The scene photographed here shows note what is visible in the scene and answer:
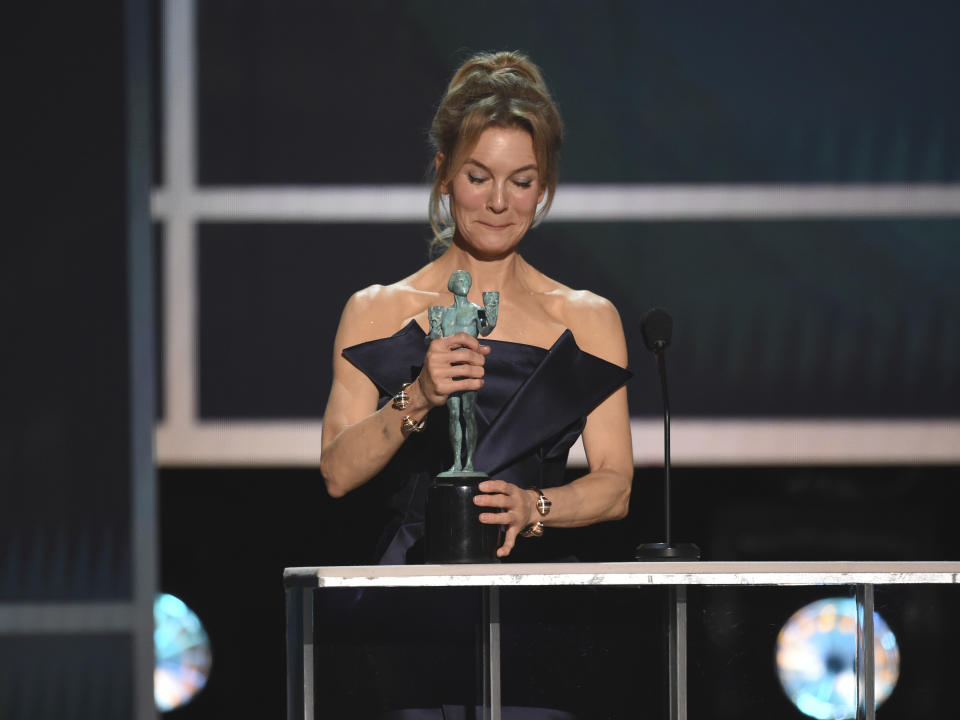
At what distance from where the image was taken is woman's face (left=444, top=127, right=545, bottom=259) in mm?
2545

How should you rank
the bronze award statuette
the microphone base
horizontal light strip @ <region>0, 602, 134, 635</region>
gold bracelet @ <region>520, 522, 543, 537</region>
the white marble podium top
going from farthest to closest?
1. horizontal light strip @ <region>0, 602, 134, 635</region>
2. the microphone base
3. gold bracelet @ <region>520, 522, 543, 537</region>
4. the bronze award statuette
5. the white marble podium top

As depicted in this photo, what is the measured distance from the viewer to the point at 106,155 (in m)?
3.55

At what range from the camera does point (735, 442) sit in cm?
380

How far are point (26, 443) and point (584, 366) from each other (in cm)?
175

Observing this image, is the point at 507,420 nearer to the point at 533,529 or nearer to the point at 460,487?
the point at 533,529

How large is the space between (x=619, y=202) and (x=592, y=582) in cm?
214

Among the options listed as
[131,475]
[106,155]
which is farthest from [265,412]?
[106,155]

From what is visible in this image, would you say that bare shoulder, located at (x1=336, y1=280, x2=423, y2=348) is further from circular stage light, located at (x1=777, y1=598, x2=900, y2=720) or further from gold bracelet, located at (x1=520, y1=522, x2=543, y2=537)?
circular stage light, located at (x1=777, y1=598, x2=900, y2=720)

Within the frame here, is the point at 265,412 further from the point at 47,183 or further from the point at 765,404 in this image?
the point at 765,404

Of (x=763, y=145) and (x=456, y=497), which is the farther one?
(x=763, y=145)

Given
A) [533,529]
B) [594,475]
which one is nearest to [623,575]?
[533,529]

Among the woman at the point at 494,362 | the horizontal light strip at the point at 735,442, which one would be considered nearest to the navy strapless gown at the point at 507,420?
the woman at the point at 494,362

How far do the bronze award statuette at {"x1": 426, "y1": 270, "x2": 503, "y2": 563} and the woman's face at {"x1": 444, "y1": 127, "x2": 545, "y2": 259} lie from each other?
45 cm

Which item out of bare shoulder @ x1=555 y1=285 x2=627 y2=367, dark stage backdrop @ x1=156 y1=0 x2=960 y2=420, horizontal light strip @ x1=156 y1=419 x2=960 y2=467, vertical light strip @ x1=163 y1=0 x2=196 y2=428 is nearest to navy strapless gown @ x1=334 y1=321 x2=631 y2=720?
bare shoulder @ x1=555 y1=285 x2=627 y2=367
